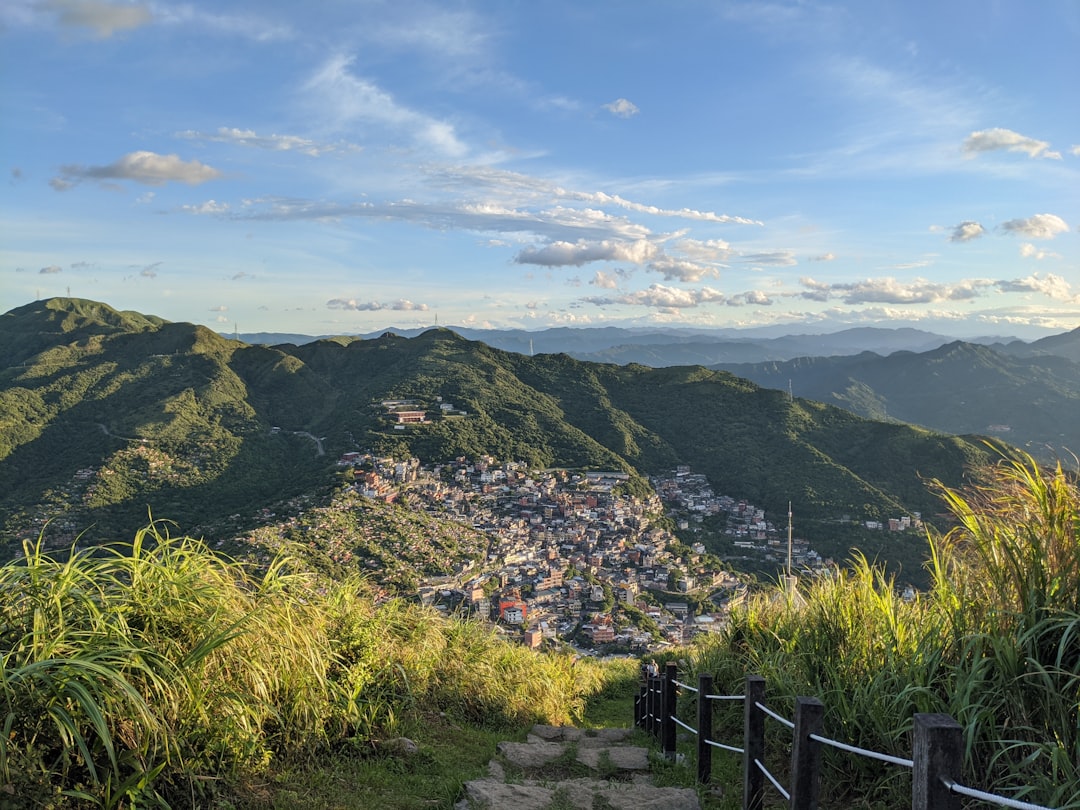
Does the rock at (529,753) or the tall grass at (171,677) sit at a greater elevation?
the tall grass at (171,677)

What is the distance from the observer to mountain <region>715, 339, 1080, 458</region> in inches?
3339

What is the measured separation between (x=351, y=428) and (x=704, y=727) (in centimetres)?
5355

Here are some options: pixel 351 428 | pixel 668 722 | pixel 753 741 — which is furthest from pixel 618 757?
pixel 351 428

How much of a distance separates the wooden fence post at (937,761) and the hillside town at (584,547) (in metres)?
17.2

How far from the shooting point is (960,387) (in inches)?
4678

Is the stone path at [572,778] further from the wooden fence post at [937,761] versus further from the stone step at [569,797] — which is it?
the wooden fence post at [937,761]

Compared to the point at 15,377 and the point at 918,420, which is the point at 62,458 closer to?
the point at 15,377

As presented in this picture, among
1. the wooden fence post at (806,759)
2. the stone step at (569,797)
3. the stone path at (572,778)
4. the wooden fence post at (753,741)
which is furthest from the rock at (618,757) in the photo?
the wooden fence post at (806,759)

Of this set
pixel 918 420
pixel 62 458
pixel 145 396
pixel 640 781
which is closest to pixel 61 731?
pixel 640 781

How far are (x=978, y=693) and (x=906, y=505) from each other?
45319 mm

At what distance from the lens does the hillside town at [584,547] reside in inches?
1042

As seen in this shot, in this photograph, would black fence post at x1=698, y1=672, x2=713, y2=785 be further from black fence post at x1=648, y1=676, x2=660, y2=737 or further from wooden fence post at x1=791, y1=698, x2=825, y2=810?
black fence post at x1=648, y1=676, x2=660, y2=737

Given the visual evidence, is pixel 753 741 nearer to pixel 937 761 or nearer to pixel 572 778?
pixel 937 761

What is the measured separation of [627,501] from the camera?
48.0m
